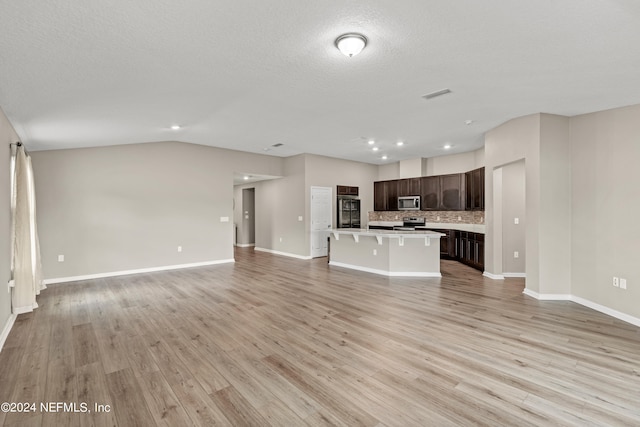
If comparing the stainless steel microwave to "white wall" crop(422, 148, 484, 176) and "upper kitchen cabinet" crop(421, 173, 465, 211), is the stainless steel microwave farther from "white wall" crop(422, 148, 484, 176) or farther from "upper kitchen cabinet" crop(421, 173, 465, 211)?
"white wall" crop(422, 148, 484, 176)

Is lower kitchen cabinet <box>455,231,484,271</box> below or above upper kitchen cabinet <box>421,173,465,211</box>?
below

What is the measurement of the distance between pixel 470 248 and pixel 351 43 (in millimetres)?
5921

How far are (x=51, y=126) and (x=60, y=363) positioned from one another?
314 centimetres

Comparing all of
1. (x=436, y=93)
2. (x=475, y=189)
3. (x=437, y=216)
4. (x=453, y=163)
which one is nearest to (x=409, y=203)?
(x=437, y=216)

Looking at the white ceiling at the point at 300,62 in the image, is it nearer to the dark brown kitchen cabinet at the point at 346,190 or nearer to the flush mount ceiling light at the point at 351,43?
the flush mount ceiling light at the point at 351,43

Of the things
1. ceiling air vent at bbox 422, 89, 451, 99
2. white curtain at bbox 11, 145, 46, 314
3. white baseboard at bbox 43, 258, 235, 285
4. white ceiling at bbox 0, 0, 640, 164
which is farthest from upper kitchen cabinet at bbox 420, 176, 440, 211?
white curtain at bbox 11, 145, 46, 314

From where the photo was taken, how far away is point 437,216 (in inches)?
332

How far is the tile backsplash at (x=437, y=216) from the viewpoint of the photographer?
24.1 feet

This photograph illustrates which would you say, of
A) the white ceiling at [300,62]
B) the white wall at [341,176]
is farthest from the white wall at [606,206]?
the white wall at [341,176]

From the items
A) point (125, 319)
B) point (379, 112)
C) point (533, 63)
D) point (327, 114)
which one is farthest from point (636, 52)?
point (125, 319)

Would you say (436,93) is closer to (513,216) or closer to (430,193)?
(513,216)

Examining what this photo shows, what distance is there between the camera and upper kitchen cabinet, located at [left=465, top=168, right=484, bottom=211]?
6.36m

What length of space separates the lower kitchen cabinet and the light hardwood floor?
6.15 ft

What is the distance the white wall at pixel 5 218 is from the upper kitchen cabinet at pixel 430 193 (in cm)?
818
